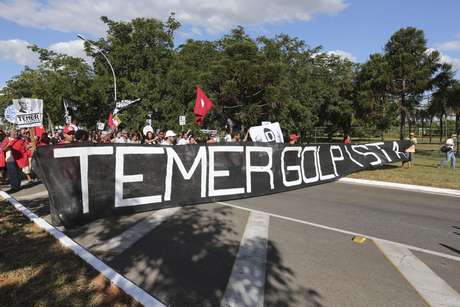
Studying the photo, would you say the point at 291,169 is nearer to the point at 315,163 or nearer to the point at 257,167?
the point at 315,163

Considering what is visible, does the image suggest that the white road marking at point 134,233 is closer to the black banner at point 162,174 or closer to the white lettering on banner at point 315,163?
the black banner at point 162,174

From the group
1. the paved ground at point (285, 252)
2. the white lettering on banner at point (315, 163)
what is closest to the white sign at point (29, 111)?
the paved ground at point (285, 252)

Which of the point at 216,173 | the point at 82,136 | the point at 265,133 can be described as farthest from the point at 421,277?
the point at 265,133

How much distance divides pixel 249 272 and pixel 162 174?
390 centimetres

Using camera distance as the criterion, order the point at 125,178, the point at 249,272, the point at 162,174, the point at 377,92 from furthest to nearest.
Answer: the point at 377,92, the point at 162,174, the point at 125,178, the point at 249,272

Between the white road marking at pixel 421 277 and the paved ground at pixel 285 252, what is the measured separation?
11mm

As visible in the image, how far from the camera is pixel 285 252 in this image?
519 cm

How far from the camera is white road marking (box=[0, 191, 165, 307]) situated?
355cm

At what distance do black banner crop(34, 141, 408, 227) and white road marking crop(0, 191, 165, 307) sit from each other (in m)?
0.42

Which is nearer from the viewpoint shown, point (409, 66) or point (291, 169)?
point (291, 169)

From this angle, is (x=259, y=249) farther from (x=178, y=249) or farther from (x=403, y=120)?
(x=403, y=120)

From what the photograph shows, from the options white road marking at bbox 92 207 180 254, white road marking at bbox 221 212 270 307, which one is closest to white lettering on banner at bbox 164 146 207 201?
white road marking at bbox 92 207 180 254

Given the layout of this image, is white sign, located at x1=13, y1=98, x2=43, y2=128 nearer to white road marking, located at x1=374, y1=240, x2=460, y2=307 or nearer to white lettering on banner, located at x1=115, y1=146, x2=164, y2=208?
white lettering on banner, located at x1=115, y1=146, x2=164, y2=208

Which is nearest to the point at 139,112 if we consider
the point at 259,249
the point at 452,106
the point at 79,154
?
the point at 452,106
